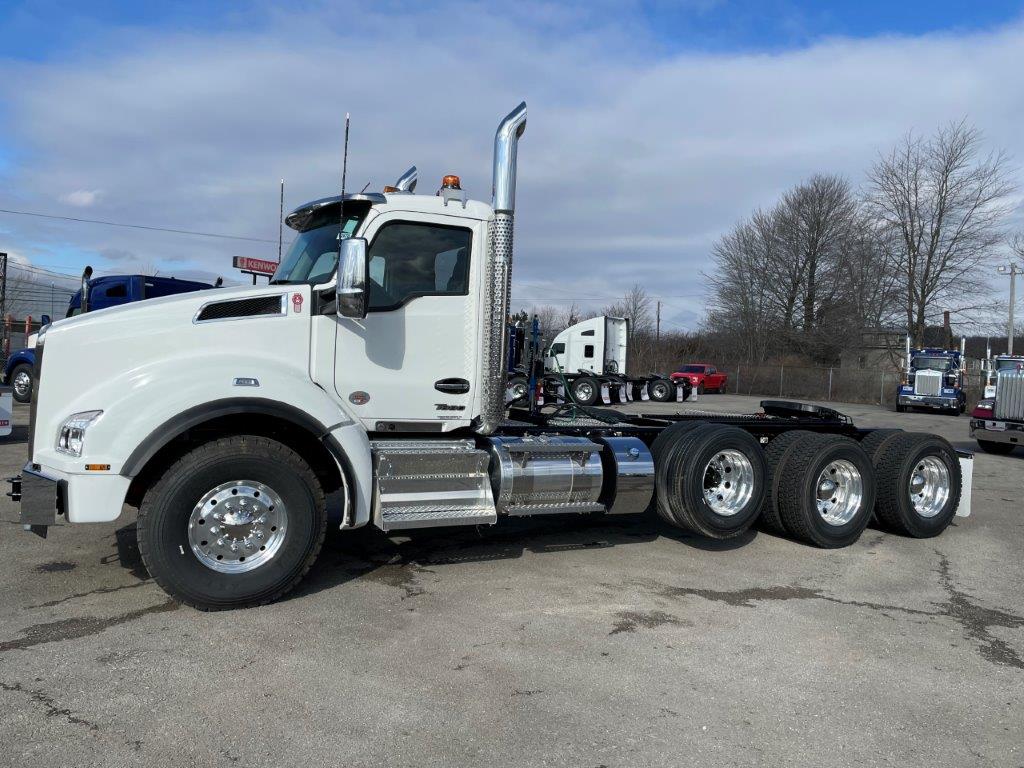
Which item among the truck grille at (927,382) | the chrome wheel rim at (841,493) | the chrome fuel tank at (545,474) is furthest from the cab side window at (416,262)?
the truck grille at (927,382)

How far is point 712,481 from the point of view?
22.4ft

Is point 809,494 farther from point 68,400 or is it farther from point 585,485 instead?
point 68,400

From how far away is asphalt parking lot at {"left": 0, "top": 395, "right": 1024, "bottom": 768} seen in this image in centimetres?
347

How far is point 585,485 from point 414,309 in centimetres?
196

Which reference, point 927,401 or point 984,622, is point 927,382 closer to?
point 927,401

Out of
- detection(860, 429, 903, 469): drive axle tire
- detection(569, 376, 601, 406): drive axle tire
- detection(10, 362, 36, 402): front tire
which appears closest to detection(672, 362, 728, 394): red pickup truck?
detection(569, 376, 601, 406): drive axle tire

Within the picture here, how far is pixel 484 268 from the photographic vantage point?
6059 millimetres

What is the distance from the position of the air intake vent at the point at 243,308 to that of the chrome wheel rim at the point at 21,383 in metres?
15.6

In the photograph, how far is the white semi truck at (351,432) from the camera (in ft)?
15.8

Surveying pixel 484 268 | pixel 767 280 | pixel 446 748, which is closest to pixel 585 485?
pixel 484 268

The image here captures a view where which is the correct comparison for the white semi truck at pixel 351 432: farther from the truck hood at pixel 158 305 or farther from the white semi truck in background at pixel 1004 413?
the white semi truck in background at pixel 1004 413

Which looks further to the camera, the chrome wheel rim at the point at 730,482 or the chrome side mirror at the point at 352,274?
the chrome wheel rim at the point at 730,482

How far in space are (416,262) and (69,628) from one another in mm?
3307

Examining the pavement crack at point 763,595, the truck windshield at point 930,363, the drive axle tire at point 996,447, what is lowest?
the pavement crack at point 763,595
